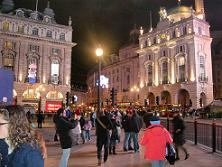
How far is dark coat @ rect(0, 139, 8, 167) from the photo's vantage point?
2965 mm

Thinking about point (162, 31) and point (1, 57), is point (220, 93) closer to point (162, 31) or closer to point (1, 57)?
point (162, 31)

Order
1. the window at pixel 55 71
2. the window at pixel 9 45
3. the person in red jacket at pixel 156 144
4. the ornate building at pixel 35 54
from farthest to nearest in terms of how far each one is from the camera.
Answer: the window at pixel 55 71 < the ornate building at pixel 35 54 < the window at pixel 9 45 < the person in red jacket at pixel 156 144

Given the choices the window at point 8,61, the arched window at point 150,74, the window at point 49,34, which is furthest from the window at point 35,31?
the arched window at point 150,74

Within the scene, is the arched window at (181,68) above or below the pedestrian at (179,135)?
above

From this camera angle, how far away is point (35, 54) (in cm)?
6206

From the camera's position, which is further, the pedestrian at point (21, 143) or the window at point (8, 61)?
the window at point (8, 61)

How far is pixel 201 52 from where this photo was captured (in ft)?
214

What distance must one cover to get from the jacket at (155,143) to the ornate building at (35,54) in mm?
48665

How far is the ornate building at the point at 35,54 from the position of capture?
193ft

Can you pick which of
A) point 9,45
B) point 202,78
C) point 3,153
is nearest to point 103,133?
point 3,153

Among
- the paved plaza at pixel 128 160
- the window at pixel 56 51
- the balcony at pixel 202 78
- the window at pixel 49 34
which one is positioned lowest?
the paved plaza at pixel 128 160

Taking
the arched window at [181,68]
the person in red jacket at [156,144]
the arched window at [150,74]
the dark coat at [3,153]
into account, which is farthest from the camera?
the arched window at [150,74]

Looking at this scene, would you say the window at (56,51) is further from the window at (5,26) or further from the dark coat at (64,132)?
the dark coat at (64,132)

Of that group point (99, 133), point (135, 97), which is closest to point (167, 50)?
point (135, 97)
